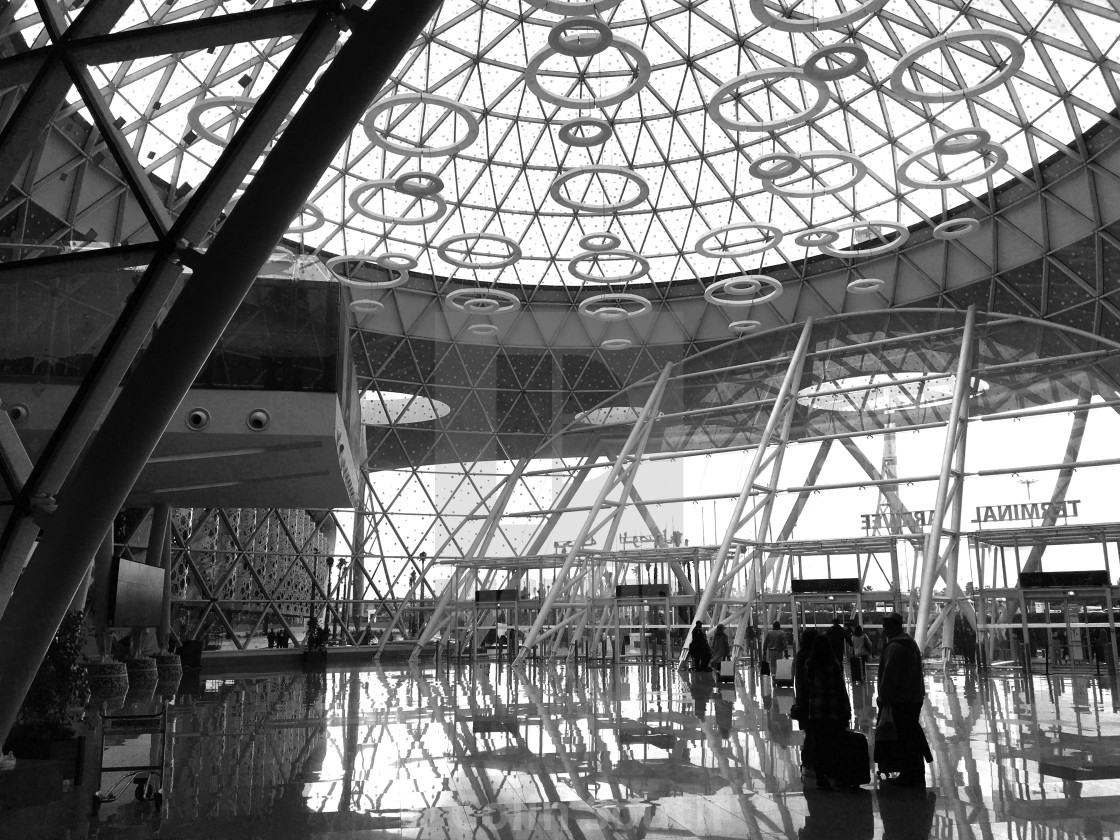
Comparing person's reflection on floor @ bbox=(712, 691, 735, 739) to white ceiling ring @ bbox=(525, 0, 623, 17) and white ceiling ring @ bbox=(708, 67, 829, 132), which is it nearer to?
white ceiling ring @ bbox=(708, 67, 829, 132)

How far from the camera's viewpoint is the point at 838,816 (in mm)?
10047

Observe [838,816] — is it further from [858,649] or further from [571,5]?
[571,5]

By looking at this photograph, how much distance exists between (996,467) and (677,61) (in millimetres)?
23383

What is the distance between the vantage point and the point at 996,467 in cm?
4112

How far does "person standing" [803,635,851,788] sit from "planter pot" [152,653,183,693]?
27.1 m

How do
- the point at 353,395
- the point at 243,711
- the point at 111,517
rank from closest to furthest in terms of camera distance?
the point at 111,517, the point at 243,711, the point at 353,395

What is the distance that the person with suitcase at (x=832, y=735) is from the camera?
1159cm

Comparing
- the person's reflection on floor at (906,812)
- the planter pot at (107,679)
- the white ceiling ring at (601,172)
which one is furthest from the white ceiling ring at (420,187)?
the person's reflection on floor at (906,812)

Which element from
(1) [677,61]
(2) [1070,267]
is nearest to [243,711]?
(1) [677,61]

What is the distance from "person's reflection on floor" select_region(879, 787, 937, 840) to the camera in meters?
9.15

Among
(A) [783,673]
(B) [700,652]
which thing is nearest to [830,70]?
(A) [783,673]

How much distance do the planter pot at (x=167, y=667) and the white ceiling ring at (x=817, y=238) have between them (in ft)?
97.5

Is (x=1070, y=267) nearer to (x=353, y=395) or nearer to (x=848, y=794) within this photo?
(x=353, y=395)

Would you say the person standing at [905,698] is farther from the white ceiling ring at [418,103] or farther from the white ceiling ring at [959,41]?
the white ceiling ring at [418,103]
